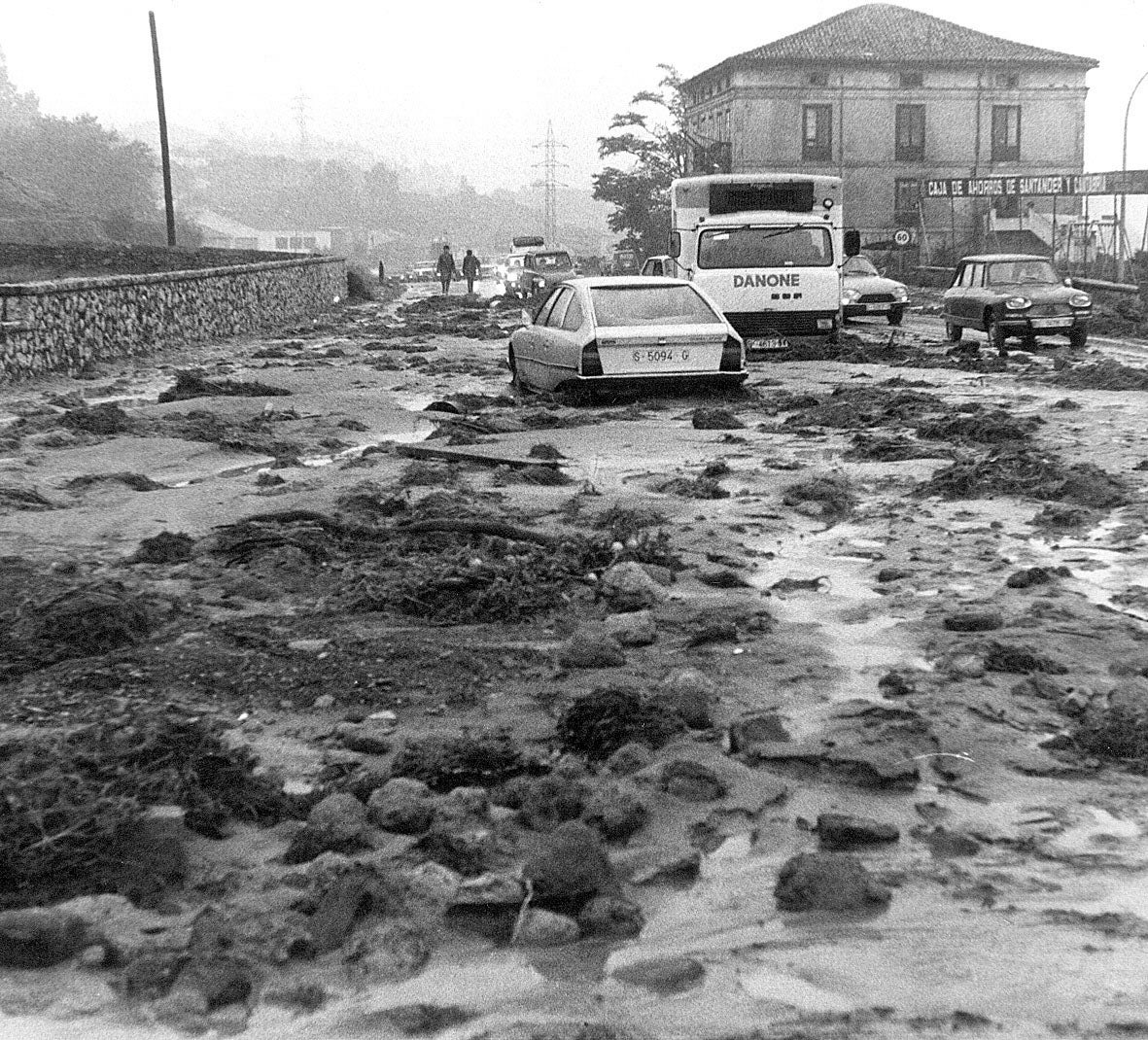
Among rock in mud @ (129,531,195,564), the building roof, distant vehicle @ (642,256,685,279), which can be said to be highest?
the building roof

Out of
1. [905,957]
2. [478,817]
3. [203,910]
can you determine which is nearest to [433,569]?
[478,817]

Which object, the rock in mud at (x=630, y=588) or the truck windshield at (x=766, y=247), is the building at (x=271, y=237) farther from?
the rock in mud at (x=630, y=588)

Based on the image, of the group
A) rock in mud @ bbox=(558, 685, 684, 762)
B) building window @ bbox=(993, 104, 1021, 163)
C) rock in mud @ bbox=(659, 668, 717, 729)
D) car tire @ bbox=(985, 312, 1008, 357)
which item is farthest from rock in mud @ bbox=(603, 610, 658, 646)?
building window @ bbox=(993, 104, 1021, 163)

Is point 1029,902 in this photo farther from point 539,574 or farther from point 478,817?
point 539,574

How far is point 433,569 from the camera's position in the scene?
7719 mm

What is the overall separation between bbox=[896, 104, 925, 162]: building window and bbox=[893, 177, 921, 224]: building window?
942 millimetres

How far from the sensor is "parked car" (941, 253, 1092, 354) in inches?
893

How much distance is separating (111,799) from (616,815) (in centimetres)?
149

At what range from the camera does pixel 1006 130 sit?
224 ft

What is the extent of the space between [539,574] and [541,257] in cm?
4144

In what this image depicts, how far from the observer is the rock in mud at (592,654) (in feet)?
20.5

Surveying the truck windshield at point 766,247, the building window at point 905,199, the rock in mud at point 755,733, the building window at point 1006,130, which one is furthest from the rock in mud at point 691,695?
the building window at point 1006,130

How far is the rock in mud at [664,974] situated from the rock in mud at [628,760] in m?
1.27

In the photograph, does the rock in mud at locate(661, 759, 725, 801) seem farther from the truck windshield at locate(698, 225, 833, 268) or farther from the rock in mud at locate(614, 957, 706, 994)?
the truck windshield at locate(698, 225, 833, 268)
